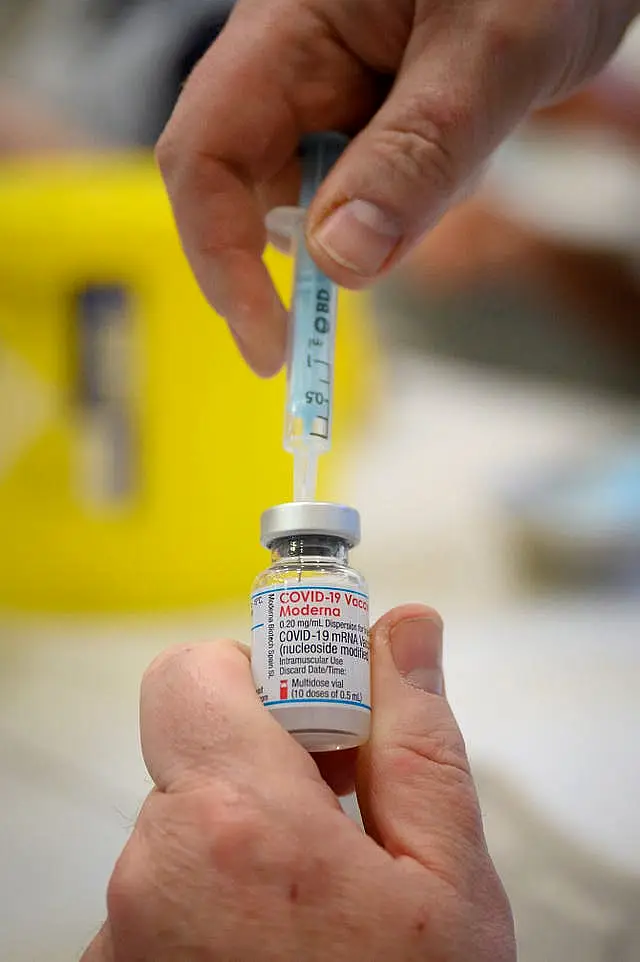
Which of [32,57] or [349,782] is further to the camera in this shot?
[32,57]

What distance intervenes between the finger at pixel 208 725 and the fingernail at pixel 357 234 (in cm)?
27

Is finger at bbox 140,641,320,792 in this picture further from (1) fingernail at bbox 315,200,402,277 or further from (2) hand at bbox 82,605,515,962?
(1) fingernail at bbox 315,200,402,277

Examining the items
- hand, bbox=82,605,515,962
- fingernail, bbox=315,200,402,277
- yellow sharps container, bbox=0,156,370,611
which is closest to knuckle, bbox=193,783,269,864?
hand, bbox=82,605,515,962

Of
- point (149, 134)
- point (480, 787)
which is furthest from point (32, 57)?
point (480, 787)

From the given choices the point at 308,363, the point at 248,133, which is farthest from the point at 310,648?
the point at 248,133

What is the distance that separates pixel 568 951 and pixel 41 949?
0.33 meters

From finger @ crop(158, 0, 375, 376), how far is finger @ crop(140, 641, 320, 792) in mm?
340

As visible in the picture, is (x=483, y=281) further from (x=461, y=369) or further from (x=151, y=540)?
(x=151, y=540)

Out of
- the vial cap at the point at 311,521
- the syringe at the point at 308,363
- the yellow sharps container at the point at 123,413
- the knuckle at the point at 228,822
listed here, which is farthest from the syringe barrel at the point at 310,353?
the yellow sharps container at the point at 123,413

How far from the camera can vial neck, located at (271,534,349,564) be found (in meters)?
0.52

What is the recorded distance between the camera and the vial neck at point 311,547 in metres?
0.52

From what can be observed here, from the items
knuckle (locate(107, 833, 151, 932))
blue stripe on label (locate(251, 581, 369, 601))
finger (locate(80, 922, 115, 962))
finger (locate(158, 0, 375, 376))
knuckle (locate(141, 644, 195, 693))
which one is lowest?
finger (locate(80, 922, 115, 962))

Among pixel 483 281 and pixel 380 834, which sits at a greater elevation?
pixel 483 281

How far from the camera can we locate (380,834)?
45 cm
